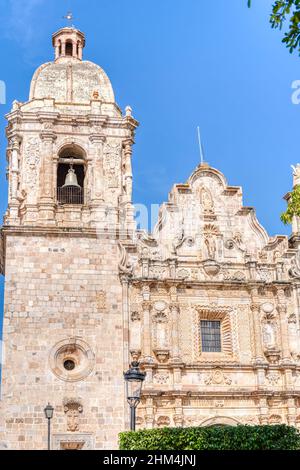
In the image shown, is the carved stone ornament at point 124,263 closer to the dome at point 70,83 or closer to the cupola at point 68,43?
the dome at point 70,83

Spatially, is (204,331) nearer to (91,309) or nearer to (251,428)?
(91,309)

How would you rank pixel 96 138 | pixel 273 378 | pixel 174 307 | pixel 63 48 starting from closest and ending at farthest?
pixel 273 378
pixel 174 307
pixel 96 138
pixel 63 48

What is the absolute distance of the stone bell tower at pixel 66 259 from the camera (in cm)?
2333

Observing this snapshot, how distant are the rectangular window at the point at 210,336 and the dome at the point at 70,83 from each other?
9.08 meters

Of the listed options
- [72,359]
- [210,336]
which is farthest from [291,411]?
[72,359]

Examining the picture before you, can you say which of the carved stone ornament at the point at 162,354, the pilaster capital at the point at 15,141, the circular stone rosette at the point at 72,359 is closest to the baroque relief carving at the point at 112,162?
the pilaster capital at the point at 15,141

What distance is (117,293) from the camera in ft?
82.4

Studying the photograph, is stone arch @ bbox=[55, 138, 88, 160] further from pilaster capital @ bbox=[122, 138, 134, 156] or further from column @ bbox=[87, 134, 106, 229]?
pilaster capital @ bbox=[122, 138, 134, 156]

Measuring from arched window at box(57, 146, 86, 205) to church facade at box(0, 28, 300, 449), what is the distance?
0.16 ft

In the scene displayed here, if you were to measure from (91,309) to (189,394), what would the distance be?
161 inches

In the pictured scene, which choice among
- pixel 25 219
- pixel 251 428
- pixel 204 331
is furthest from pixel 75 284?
pixel 251 428

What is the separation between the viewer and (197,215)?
2709cm

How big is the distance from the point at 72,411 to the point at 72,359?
1.68 m

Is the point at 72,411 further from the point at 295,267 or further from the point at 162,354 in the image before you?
the point at 295,267
